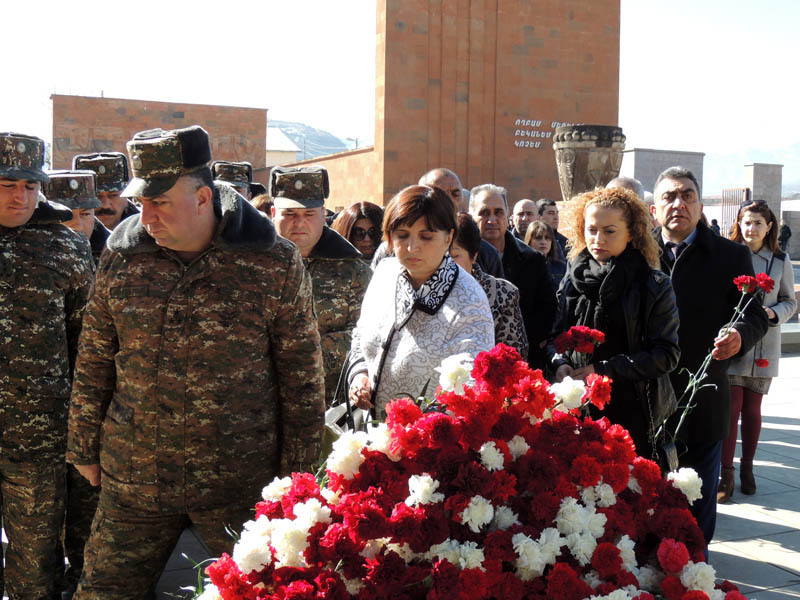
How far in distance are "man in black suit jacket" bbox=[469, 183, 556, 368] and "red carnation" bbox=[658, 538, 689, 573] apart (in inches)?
91.3

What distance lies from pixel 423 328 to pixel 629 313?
3.66 ft

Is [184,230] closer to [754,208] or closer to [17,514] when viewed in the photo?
[17,514]

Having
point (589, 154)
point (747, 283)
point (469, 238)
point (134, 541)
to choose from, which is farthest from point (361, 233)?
point (589, 154)

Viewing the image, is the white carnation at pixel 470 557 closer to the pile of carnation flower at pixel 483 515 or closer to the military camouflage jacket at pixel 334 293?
the pile of carnation flower at pixel 483 515

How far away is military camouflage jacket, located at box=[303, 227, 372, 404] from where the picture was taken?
12.8 ft

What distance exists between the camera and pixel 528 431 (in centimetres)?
172

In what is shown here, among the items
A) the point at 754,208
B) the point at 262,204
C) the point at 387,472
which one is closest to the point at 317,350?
the point at 387,472

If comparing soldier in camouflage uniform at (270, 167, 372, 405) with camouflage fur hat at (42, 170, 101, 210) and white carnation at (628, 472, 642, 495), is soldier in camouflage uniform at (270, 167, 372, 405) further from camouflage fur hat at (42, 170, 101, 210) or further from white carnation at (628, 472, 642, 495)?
white carnation at (628, 472, 642, 495)

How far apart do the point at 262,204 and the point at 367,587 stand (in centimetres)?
455

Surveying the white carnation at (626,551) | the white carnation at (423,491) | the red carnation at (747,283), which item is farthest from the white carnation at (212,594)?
the red carnation at (747,283)

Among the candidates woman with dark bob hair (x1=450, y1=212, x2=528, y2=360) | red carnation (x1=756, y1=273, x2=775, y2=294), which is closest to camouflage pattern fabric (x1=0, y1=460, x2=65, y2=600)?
woman with dark bob hair (x1=450, y1=212, x2=528, y2=360)

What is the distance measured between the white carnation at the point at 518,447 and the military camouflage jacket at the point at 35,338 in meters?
2.39

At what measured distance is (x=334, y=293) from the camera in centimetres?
396

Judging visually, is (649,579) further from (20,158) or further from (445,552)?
(20,158)
